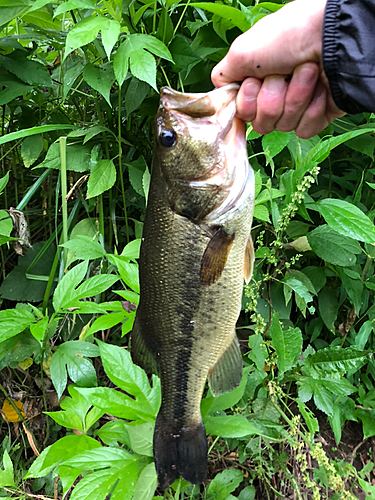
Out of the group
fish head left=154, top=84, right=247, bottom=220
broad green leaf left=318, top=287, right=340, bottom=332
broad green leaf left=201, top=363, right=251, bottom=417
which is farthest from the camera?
broad green leaf left=318, top=287, right=340, bottom=332

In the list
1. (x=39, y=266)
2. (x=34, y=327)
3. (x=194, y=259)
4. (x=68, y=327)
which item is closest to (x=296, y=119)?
(x=194, y=259)

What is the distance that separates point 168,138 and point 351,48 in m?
0.49

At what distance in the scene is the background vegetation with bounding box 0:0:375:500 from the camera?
115 cm

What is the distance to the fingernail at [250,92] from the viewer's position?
3.21ft

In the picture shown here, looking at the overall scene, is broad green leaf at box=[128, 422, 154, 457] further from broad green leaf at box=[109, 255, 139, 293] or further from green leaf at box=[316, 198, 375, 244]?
green leaf at box=[316, 198, 375, 244]

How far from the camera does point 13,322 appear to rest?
1.20m

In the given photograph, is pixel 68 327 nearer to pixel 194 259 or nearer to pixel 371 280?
pixel 194 259

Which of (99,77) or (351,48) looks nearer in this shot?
(351,48)

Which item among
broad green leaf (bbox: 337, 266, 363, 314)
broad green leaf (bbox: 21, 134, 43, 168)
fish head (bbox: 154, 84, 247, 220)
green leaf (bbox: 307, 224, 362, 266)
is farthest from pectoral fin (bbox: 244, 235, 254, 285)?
broad green leaf (bbox: 21, 134, 43, 168)

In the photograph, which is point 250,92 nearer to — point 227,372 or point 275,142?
point 275,142

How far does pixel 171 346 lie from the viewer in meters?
1.03

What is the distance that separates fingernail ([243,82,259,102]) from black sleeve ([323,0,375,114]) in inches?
7.7

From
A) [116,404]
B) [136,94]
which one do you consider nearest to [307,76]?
[136,94]

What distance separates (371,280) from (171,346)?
Result: 1.30m
